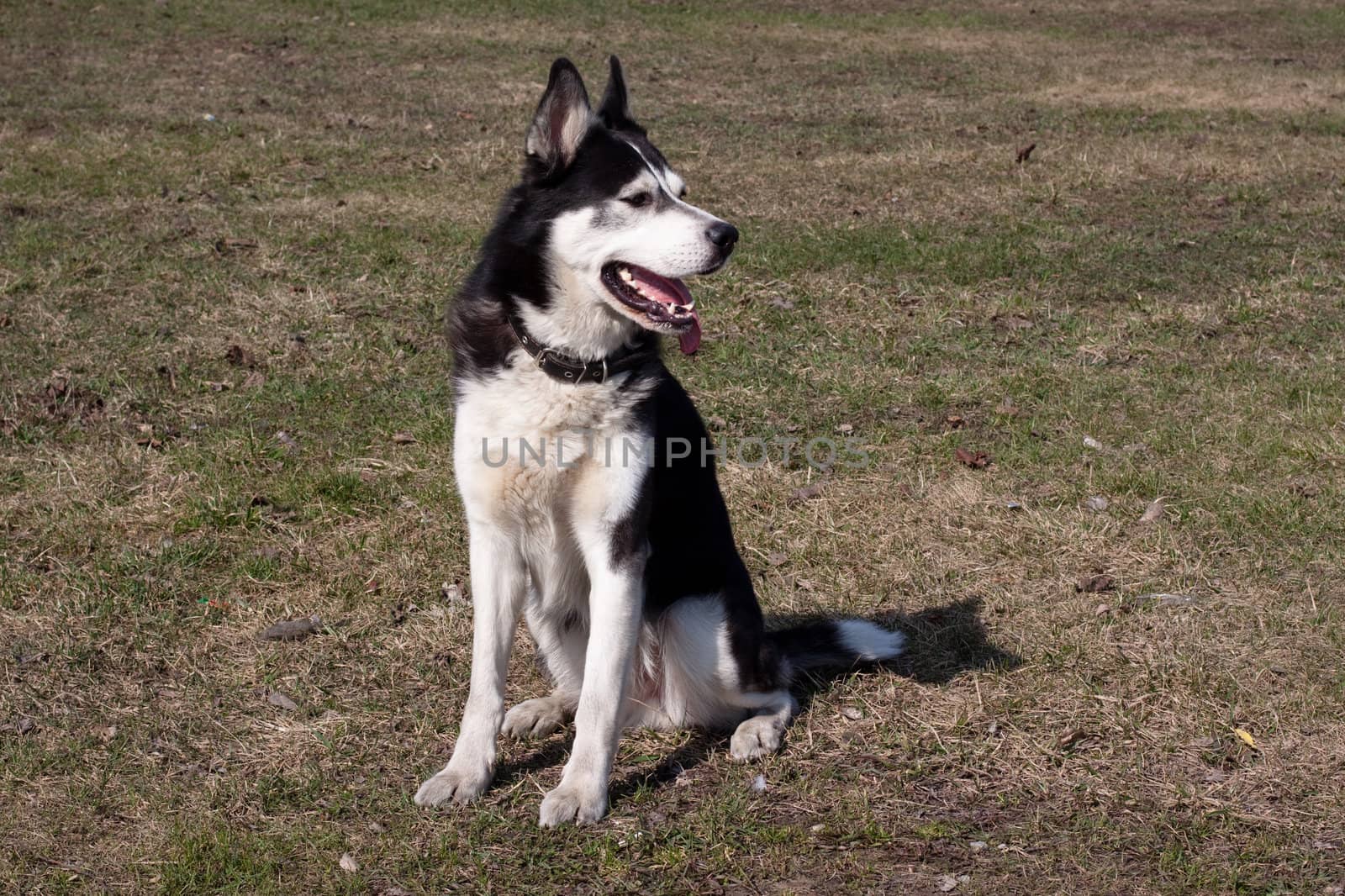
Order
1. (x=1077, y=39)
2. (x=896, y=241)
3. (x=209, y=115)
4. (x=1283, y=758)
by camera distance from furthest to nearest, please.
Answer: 1. (x=1077, y=39)
2. (x=209, y=115)
3. (x=896, y=241)
4. (x=1283, y=758)

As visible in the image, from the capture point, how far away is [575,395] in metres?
3.49

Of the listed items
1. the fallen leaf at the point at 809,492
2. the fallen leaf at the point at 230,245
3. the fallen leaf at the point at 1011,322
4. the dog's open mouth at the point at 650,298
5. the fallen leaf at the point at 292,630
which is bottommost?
the fallen leaf at the point at 292,630

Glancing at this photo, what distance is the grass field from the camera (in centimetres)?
354

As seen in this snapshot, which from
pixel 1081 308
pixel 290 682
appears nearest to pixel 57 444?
pixel 290 682

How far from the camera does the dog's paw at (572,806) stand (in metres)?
3.53

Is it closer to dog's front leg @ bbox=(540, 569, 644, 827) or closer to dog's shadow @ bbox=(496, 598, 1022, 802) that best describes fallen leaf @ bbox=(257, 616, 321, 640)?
dog's shadow @ bbox=(496, 598, 1022, 802)

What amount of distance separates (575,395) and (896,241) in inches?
222

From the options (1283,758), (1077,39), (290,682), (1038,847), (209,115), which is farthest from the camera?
(1077,39)

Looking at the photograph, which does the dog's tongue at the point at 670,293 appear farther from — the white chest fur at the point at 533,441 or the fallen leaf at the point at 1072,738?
the fallen leaf at the point at 1072,738

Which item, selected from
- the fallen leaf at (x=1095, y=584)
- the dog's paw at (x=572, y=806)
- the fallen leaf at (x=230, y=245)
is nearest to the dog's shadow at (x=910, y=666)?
the dog's paw at (x=572, y=806)

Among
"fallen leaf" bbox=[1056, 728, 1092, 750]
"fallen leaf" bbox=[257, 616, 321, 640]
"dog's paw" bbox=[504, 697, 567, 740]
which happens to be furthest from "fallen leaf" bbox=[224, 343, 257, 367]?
"fallen leaf" bbox=[1056, 728, 1092, 750]

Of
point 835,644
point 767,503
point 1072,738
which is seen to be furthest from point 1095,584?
point 767,503

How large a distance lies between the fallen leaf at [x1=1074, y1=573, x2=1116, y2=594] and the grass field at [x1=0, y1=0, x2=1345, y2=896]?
2cm

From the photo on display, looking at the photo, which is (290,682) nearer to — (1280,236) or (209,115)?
(1280,236)
